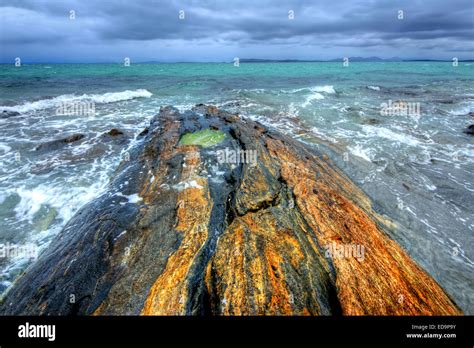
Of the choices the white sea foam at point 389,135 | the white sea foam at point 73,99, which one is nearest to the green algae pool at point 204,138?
the white sea foam at point 389,135

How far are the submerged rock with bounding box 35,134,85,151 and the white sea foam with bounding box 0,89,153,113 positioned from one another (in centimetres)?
1260

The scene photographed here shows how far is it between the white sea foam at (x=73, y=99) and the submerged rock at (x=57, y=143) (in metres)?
12.6

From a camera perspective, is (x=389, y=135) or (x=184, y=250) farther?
(x=389, y=135)

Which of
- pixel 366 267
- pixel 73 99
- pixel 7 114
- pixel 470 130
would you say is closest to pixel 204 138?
pixel 366 267

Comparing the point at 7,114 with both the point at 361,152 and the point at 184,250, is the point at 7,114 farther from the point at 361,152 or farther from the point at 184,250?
the point at 361,152

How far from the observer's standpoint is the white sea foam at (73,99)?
24016 mm

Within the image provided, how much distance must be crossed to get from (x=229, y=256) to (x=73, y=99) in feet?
109

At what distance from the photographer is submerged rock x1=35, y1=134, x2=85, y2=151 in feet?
45.6

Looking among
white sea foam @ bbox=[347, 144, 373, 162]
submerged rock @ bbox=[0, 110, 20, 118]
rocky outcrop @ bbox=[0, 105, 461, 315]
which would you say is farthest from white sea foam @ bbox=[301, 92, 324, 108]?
submerged rock @ bbox=[0, 110, 20, 118]

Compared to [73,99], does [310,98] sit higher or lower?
lower

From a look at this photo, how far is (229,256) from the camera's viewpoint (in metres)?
4.46

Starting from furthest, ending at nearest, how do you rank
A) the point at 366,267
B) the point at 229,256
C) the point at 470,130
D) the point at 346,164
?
the point at 470,130, the point at 346,164, the point at 366,267, the point at 229,256

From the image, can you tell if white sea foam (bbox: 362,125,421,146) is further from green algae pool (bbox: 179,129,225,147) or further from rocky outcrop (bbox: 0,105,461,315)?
green algae pool (bbox: 179,129,225,147)
